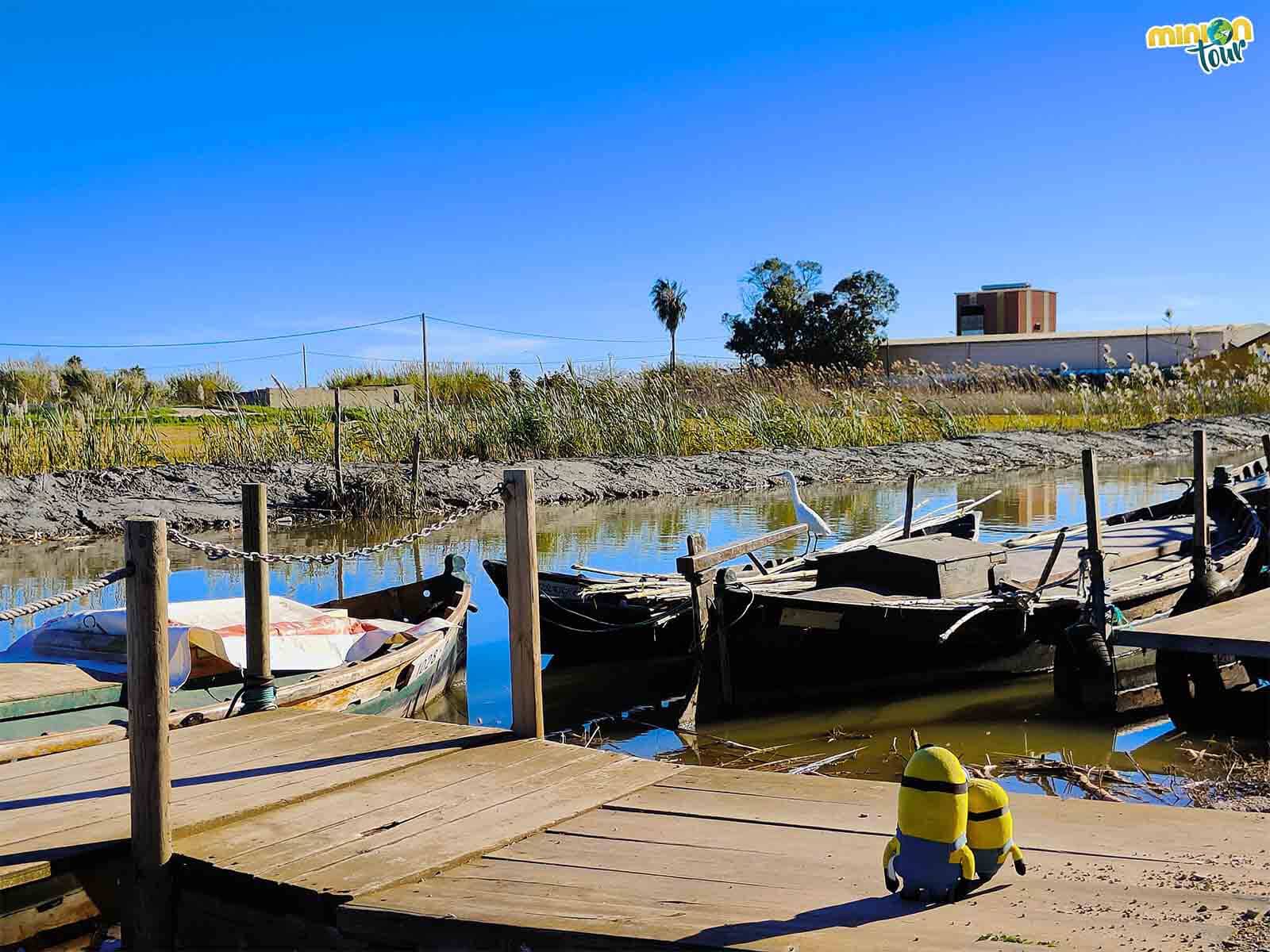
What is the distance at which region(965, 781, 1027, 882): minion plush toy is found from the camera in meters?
3.74

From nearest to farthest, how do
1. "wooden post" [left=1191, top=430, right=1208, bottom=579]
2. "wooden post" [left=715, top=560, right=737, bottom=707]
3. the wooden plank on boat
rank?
1. the wooden plank on boat
2. "wooden post" [left=715, top=560, right=737, bottom=707]
3. "wooden post" [left=1191, top=430, right=1208, bottom=579]

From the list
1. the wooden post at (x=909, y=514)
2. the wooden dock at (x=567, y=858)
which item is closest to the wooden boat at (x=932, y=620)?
the wooden post at (x=909, y=514)

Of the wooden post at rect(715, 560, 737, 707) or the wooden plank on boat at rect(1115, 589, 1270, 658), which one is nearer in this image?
the wooden plank on boat at rect(1115, 589, 1270, 658)

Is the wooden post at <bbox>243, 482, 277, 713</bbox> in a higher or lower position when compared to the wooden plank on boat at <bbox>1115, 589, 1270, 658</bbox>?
higher

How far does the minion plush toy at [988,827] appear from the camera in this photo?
12.3ft

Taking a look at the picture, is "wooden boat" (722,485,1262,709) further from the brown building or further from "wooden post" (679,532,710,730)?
the brown building

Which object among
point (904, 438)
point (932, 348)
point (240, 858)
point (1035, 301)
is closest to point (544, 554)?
point (240, 858)

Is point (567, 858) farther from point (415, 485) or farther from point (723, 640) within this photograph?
point (415, 485)

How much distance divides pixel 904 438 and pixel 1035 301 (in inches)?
2164

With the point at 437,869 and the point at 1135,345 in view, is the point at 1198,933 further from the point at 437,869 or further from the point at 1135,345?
the point at 1135,345

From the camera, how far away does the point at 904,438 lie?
3634cm

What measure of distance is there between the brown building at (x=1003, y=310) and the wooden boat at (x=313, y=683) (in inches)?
3067

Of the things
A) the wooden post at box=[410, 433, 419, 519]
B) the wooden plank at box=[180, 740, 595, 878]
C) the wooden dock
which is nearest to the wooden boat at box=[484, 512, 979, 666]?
the wooden plank at box=[180, 740, 595, 878]

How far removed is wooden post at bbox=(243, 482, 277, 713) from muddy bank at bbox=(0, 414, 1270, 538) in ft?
52.0
